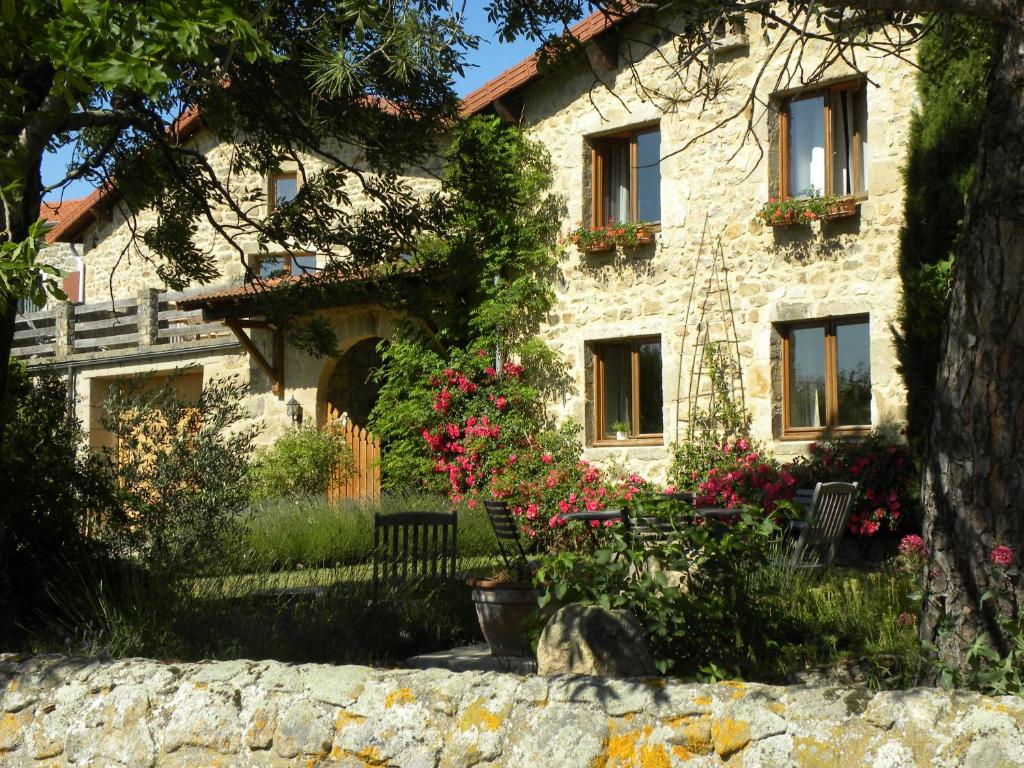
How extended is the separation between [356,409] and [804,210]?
771 cm

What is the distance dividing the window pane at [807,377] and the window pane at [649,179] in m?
2.35

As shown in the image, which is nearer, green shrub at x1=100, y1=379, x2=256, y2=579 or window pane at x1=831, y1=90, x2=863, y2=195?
green shrub at x1=100, y1=379, x2=256, y2=579

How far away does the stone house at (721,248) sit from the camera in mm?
11625

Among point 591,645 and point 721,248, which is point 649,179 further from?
point 591,645

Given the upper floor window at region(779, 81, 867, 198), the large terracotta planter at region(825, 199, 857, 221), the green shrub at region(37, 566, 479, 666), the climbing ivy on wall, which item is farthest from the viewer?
the upper floor window at region(779, 81, 867, 198)

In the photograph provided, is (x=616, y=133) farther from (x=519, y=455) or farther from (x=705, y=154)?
(x=519, y=455)

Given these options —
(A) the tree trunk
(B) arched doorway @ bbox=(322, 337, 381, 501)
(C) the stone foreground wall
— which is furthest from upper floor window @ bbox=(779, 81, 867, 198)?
(C) the stone foreground wall

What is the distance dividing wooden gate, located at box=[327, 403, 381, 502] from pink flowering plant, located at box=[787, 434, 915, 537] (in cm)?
611

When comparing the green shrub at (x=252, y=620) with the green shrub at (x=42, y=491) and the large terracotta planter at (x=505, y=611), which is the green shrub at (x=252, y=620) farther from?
the large terracotta planter at (x=505, y=611)

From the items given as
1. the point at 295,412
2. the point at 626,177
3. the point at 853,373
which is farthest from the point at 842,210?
the point at 295,412

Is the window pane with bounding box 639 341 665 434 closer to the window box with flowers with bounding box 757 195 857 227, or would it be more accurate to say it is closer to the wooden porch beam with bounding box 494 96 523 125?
the window box with flowers with bounding box 757 195 857 227

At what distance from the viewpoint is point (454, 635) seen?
286 inches

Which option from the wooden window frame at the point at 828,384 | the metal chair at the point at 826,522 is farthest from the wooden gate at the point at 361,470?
the metal chair at the point at 826,522

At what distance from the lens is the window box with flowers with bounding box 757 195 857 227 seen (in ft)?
38.3
